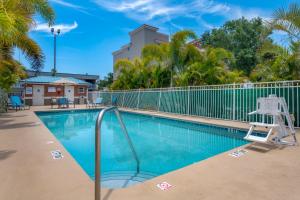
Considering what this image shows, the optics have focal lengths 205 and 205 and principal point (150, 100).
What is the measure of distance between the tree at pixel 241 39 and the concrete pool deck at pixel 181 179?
713 inches

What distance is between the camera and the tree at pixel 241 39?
20547mm

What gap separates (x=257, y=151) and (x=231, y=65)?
17.2m

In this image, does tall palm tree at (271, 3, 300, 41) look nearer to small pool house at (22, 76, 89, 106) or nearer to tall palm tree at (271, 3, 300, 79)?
tall palm tree at (271, 3, 300, 79)

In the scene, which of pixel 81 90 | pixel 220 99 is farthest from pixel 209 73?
pixel 81 90

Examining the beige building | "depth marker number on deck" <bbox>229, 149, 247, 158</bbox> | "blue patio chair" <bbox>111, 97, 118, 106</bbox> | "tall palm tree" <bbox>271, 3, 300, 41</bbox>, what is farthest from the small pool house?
"depth marker number on deck" <bbox>229, 149, 247, 158</bbox>

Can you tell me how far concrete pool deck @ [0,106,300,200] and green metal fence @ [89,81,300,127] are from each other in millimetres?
3650

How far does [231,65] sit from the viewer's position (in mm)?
20250

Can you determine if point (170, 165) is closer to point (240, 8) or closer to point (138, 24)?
point (240, 8)

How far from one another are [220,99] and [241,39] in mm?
15257

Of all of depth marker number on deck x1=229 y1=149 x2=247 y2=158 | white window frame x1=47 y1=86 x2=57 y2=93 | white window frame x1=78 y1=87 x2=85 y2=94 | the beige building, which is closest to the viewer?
depth marker number on deck x1=229 y1=149 x2=247 y2=158

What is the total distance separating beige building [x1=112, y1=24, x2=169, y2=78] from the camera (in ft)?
84.3

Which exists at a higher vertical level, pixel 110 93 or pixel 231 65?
pixel 231 65

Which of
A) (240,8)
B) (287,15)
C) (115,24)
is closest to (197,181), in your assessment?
(287,15)

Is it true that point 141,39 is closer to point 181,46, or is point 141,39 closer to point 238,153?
point 181,46
